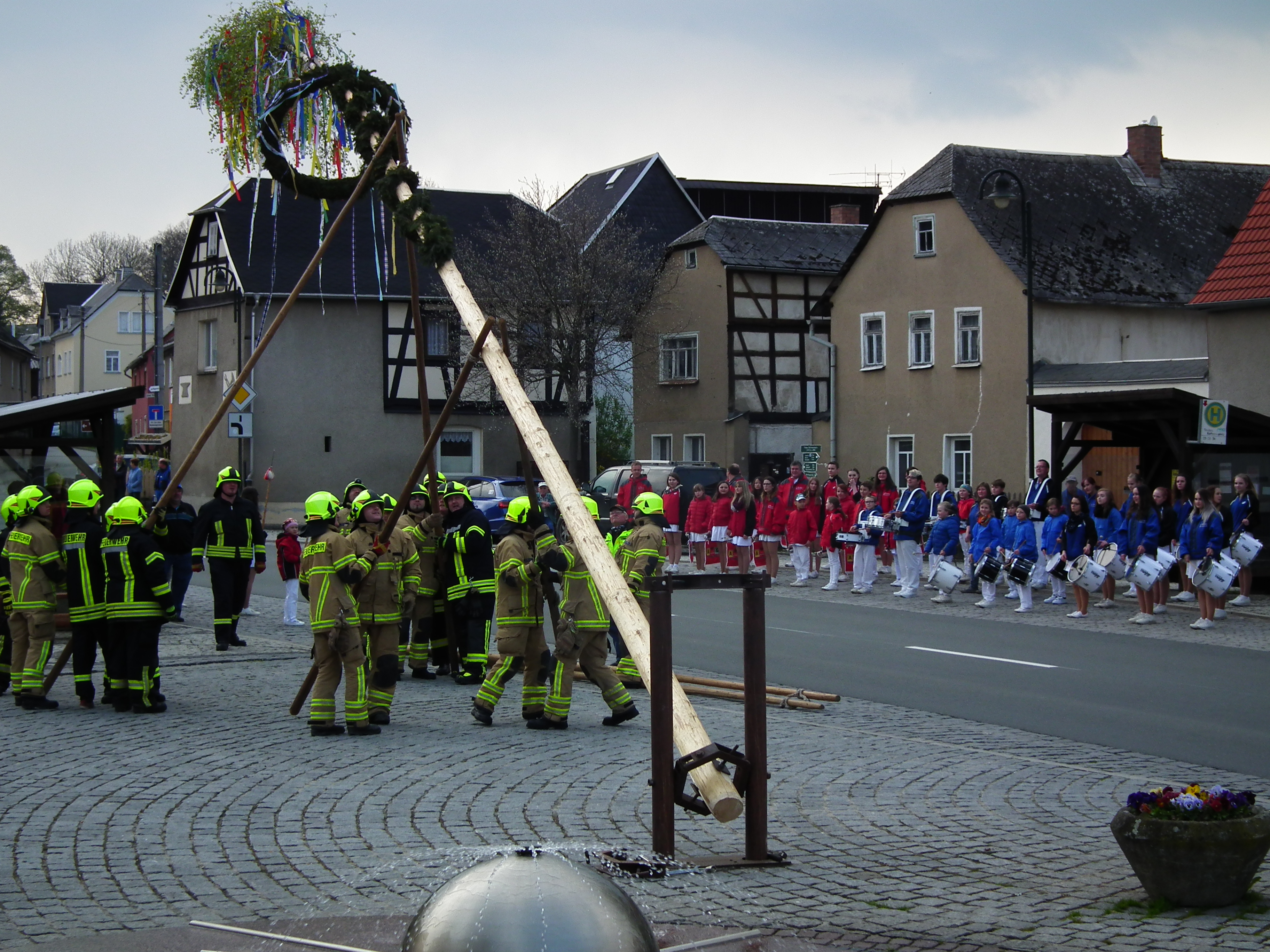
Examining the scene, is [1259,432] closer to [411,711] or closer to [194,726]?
[411,711]

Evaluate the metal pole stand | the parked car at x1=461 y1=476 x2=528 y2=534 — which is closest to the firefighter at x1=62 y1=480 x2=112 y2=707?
the metal pole stand

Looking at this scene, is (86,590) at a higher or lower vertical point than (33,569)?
lower

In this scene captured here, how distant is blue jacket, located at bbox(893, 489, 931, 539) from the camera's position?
74.7 feet

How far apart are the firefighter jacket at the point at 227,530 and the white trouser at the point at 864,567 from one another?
10881 millimetres

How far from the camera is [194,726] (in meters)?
10.8

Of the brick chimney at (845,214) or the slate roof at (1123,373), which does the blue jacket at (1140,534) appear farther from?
the brick chimney at (845,214)

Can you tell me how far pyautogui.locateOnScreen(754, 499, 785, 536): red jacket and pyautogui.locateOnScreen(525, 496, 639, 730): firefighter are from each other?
14.9 meters

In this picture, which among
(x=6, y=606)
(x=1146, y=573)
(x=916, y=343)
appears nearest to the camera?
(x=6, y=606)

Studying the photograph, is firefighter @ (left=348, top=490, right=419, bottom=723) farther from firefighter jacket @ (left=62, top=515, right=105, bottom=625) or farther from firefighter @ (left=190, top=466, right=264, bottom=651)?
firefighter @ (left=190, top=466, right=264, bottom=651)

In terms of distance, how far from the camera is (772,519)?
25766 mm

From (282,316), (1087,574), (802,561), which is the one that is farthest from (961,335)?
(282,316)

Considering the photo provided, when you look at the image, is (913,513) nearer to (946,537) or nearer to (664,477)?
(946,537)

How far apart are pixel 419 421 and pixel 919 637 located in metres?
33.2

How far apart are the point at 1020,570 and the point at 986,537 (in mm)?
1499
